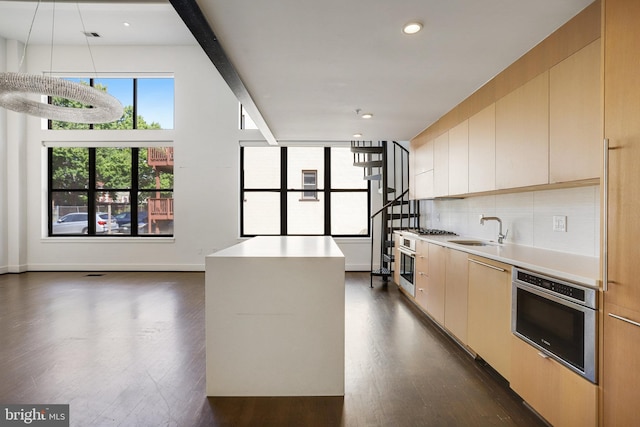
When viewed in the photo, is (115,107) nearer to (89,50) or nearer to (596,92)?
(89,50)

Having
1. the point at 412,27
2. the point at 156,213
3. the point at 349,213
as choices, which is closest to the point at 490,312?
the point at 412,27

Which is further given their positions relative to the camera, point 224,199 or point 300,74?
point 224,199

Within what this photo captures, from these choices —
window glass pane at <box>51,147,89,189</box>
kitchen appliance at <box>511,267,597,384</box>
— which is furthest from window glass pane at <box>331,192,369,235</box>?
window glass pane at <box>51,147,89,189</box>

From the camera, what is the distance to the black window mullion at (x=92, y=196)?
6.95 m

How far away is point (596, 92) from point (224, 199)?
6026mm

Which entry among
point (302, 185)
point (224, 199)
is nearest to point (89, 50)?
point (224, 199)

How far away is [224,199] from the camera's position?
672 cm

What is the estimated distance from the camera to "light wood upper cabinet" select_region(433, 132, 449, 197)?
400 centimetres

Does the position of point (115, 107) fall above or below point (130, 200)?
above

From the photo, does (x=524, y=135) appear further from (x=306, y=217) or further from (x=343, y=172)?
(x=306, y=217)

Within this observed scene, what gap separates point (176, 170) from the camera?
672cm

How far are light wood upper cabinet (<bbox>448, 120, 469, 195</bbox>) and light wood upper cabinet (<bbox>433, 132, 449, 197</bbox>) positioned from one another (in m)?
0.12

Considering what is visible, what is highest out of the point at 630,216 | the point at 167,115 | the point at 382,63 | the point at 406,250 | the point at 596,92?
the point at 167,115

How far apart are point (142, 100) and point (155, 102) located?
0.29m
